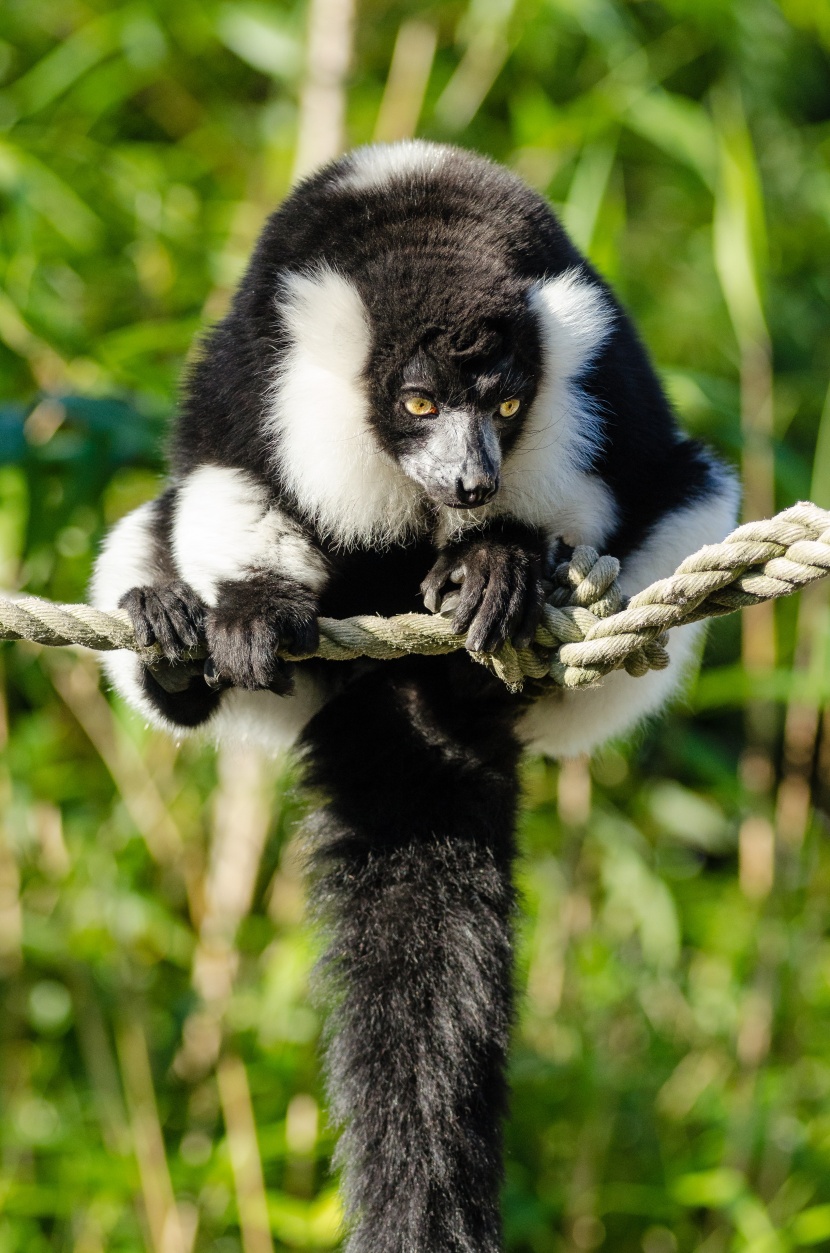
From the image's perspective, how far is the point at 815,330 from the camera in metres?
4.63

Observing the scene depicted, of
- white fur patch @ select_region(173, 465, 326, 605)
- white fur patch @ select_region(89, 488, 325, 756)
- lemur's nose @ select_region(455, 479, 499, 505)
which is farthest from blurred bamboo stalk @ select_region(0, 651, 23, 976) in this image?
lemur's nose @ select_region(455, 479, 499, 505)

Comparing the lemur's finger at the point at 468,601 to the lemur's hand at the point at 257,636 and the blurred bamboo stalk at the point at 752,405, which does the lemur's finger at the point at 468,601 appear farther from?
the blurred bamboo stalk at the point at 752,405

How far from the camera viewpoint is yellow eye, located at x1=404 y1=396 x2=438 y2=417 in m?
2.12

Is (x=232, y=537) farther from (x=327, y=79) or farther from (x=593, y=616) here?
(x=327, y=79)

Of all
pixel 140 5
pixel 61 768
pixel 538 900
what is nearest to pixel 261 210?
pixel 140 5

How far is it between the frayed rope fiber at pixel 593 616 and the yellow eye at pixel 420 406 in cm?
32

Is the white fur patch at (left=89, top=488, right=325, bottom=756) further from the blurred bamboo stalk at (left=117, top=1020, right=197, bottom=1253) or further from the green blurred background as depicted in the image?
the blurred bamboo stalk at (left=117, top=1020, right=197, bottom=1253)

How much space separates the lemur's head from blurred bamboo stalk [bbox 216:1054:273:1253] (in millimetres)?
1972

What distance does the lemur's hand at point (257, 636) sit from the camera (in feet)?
6.58

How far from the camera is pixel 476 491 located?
2010 millimetres

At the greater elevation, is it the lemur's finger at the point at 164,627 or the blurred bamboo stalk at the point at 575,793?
the lemur's finger at the point at 164,627

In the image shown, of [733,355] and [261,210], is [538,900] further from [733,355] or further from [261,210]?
[261,210]

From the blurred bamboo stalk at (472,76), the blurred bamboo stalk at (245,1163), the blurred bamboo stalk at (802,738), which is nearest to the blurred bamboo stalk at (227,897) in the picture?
the blurred bamboo stalk at (245,1163)

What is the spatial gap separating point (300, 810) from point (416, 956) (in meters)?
1.49
